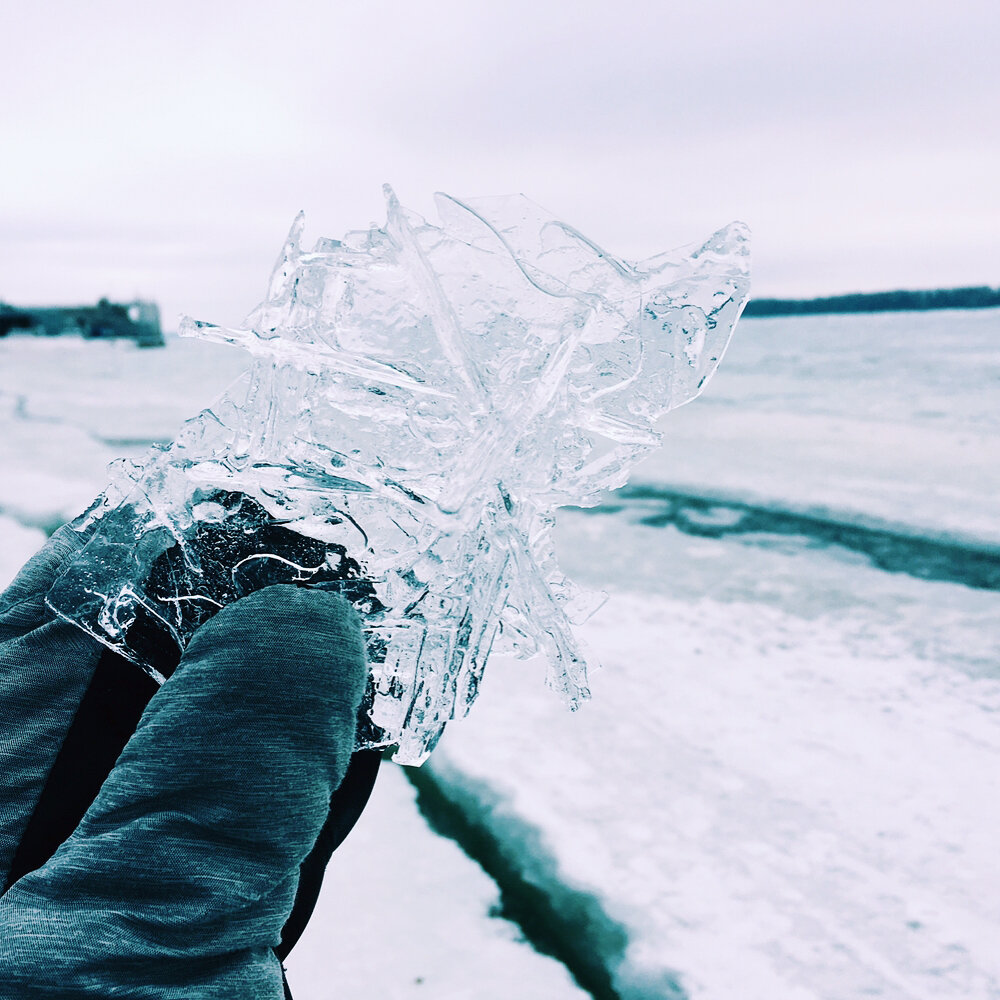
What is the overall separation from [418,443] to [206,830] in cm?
35

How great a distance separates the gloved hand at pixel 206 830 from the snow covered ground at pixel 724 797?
2.52 feet

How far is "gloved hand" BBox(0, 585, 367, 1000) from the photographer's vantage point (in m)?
0.47

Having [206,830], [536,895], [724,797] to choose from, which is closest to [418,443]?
[206,830]

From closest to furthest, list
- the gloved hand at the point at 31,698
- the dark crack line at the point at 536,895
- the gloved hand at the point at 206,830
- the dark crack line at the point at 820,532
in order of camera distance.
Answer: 1. the gloved hand at the point at 206,830
2. the gloved hand at the point at 31,698
3. the dark crack line at the point at 536,895
4. the dark crack line at the point at 820,532

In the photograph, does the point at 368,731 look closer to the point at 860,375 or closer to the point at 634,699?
the point at 634,699

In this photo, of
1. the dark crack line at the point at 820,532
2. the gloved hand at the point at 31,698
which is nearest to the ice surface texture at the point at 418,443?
the gloved hand at the point at 31,698

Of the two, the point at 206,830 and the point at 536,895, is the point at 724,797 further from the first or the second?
the point at 206,830

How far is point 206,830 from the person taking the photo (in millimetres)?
512

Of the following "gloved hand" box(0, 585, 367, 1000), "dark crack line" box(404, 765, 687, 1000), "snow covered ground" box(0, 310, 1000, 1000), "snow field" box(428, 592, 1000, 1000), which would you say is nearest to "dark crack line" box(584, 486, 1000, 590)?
"snow covered ground" box(0, 310, 1000, 1000)

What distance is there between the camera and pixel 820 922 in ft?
4.23

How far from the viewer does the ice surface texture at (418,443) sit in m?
0.65

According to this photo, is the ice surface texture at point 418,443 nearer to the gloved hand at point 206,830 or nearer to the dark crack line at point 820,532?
the gloved hand at point 206,830

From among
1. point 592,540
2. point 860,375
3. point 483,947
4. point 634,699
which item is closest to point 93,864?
point 483,947

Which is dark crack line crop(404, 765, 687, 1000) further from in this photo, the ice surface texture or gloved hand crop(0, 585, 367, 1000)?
gloved hand crop(0, 585, 367, 1000)
